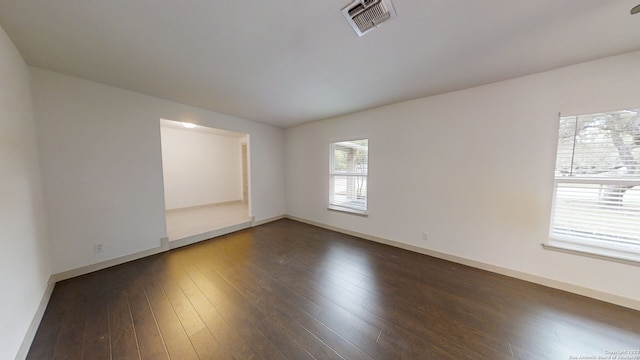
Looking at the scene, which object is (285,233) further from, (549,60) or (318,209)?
(549,60)

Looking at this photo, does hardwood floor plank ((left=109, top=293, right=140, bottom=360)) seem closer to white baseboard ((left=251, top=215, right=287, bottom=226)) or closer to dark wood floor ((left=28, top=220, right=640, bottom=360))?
dark wood floor ((left=28, top=220, right=640, bottom=360))

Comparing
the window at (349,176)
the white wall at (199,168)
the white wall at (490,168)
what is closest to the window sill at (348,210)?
the window at (349,176)

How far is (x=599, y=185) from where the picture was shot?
77.5 inches

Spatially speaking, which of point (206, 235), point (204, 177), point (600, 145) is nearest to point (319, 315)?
point (206, 235)

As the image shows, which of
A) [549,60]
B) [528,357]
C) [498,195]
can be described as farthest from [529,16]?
[528,357]

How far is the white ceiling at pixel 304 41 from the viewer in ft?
4.32

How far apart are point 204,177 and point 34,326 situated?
484 centimetres

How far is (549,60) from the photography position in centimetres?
192

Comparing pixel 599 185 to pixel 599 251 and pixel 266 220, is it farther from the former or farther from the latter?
pixel 266 220

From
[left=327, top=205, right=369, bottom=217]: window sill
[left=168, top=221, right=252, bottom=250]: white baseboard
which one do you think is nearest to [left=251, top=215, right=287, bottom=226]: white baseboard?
[left=168, top=221, right=252, bottom=250]: white baseboard

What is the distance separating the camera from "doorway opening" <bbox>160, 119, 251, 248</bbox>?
4.51 m

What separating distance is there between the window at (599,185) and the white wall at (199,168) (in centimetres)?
732

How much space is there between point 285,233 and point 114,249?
8.18 ft

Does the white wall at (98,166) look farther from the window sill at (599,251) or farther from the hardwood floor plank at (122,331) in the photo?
the window sill at (599,251)
